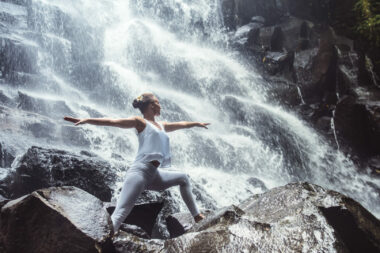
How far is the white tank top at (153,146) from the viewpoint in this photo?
356 centimetres

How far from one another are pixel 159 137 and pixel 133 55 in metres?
15.1

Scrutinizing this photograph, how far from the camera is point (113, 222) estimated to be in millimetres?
3227

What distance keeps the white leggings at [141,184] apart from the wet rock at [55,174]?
2486mm

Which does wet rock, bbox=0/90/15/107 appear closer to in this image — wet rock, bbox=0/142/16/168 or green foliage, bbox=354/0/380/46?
wet rock, bbox=0/142/16/168

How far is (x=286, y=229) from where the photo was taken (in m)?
2.72

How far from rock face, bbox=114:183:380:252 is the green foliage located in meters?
14.6

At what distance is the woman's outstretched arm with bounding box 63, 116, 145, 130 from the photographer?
11.0 ft

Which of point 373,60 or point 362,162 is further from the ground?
point 373,60

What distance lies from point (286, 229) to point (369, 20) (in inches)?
647

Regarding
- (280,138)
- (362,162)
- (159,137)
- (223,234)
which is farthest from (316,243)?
(362,162)

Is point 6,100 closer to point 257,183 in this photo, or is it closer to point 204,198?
point 204,198

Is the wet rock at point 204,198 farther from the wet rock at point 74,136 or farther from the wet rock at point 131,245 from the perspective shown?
the wet rock at point 74,136

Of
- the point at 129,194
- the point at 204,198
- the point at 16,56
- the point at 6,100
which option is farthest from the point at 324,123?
the point at 16,56

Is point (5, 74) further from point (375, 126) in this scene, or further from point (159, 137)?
point (375, 126)
